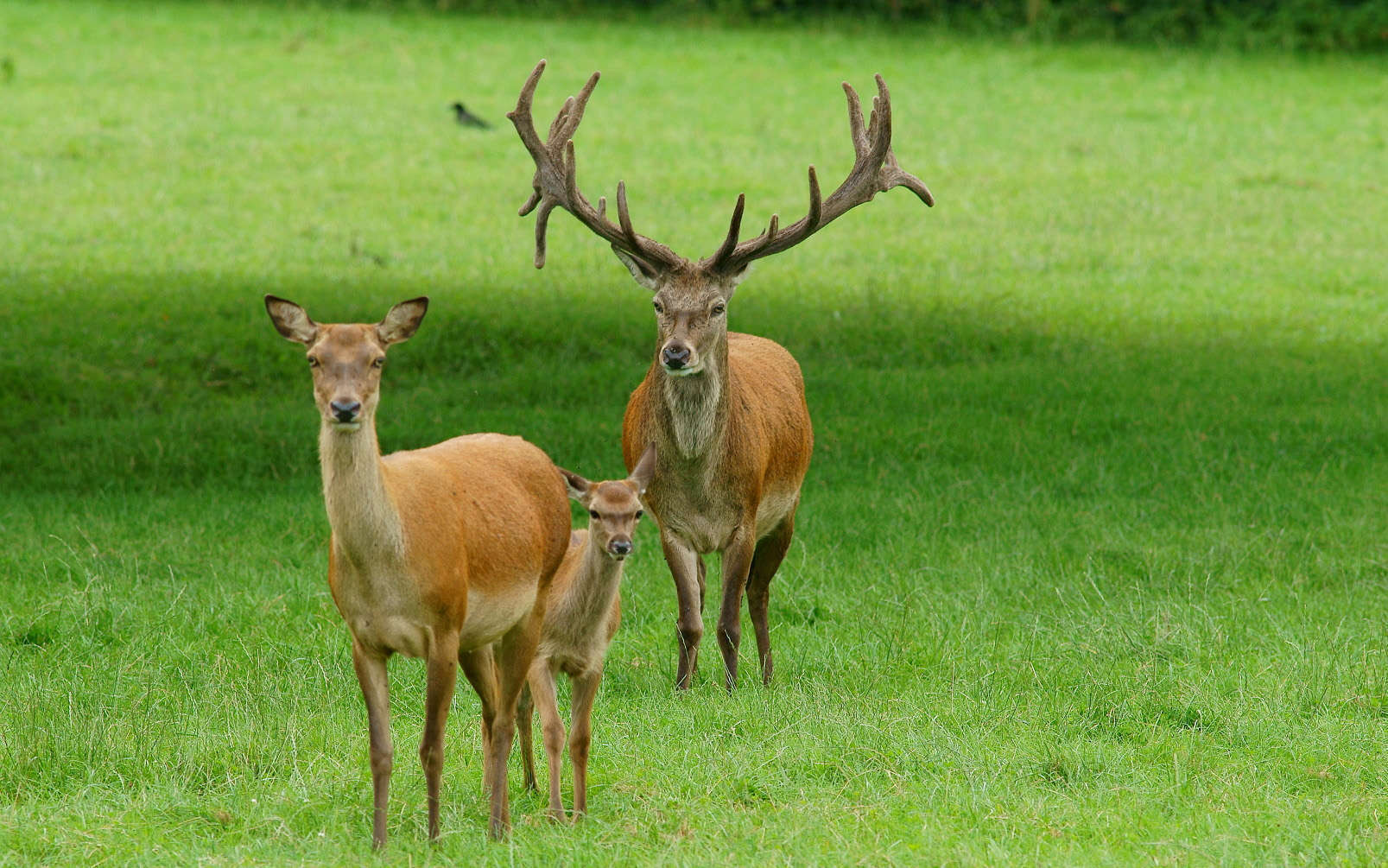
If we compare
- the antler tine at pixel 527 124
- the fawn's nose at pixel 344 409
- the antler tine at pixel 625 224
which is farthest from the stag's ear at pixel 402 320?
the antler tine at pixel 527 124

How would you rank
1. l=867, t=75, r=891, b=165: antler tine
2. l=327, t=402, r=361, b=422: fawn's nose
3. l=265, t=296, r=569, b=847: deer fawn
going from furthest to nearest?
1. l=867, t=75, r=891, b=165: antler tine
2. l=265, t=296, r=569, b=847: deer fawn
3. l=327, t=402, r=361, b=422: fawn's nose

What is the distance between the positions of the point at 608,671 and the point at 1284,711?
2900 mm

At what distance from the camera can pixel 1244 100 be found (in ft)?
80.4

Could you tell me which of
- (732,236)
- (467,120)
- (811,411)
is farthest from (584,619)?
(467,120)

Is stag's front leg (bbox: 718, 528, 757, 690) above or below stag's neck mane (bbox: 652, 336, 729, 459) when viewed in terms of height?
below

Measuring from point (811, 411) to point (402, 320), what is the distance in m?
7.69

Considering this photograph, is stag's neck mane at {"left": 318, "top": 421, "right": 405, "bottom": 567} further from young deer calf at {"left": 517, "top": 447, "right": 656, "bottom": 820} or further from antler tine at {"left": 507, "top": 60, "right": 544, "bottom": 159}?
antler tine at {"left": 507, "top": 60, "right": 544, "bottom": 159}

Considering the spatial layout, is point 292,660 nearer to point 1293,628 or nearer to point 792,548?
point 792,548

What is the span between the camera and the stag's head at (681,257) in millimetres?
7574

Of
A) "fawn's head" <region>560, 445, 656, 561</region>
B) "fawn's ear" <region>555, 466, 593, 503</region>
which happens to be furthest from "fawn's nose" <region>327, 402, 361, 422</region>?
"fawn's ear" <region>555, 466, 593, 503</region>

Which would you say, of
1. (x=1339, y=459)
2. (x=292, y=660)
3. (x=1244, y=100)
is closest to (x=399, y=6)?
(x=1244, y=100)

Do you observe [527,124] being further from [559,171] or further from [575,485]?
[575,485]

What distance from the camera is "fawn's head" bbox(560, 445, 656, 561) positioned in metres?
5.93

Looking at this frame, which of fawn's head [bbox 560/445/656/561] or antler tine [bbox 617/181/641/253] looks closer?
fawn's head [bbox 560/445/656/561]
